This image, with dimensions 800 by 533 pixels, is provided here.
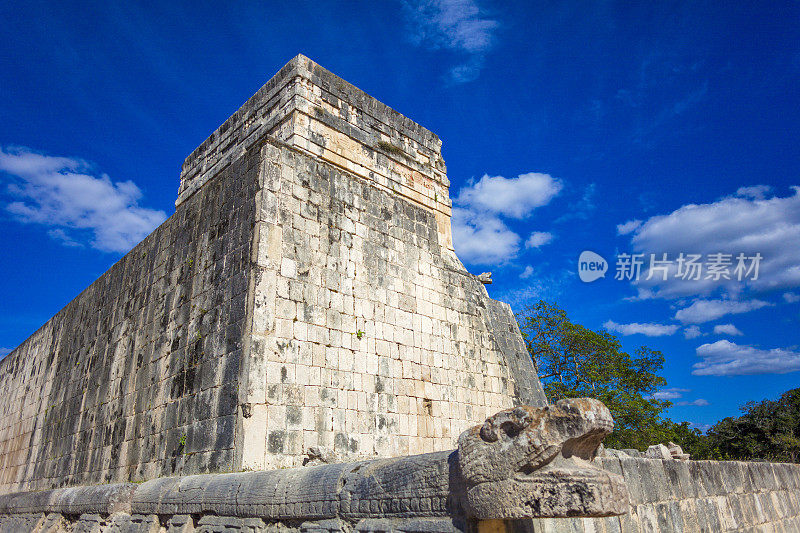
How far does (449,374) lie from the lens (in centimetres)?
845

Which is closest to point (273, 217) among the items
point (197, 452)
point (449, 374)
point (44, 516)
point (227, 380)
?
point (227, 380)

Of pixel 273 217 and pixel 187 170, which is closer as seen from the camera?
pixel 273 217

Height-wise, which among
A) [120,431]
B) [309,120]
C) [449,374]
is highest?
[309,120]

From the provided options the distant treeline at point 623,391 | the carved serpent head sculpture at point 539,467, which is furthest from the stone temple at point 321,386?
the distant treeline at point 623,391

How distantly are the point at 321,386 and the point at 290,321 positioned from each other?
911mm

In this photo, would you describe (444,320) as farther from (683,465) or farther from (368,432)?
(683,465)

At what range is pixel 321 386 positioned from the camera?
676 centimetres

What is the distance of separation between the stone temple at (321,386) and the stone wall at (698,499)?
26 mm

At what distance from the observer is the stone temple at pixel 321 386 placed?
129 inches

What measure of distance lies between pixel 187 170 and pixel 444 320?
275 inches

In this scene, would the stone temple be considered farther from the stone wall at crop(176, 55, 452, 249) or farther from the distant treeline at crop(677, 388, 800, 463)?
the distant treeline at crop(677, 388, 800, 463)

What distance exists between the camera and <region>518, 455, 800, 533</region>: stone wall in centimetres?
407

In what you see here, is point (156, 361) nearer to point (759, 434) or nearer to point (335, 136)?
point (335, 136)

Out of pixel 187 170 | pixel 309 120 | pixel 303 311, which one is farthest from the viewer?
pixel 187 170
